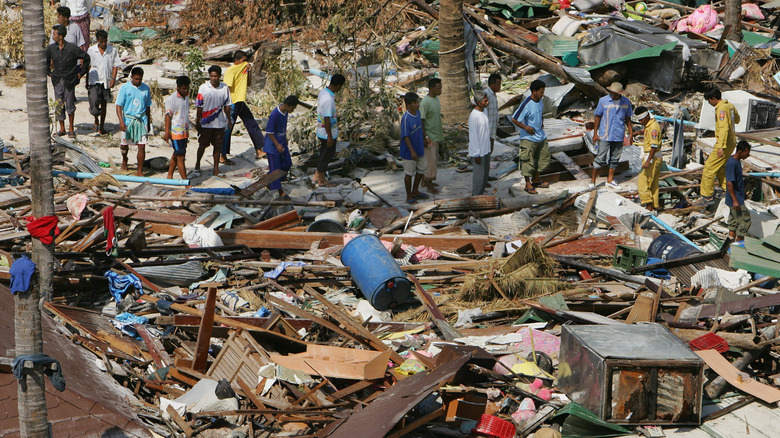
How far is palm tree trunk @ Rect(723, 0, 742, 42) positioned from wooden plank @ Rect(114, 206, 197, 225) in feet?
44.5

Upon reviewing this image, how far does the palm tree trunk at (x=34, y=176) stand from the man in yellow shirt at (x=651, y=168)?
811cm

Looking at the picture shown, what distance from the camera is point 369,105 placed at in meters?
14.0

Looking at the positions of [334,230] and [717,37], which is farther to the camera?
[717,37]

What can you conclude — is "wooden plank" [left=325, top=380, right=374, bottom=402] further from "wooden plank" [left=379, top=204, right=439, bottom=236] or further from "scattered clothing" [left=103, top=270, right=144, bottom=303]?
"wooden plank" [left=379, top=204, right=439, bottom=236]

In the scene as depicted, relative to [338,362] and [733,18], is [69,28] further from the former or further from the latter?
[733,18]

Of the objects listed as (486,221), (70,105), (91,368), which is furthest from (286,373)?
(70,105)

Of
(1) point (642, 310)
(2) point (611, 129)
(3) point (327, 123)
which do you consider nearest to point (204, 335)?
(1) point (642, 310)

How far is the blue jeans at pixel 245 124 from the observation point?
12.2m

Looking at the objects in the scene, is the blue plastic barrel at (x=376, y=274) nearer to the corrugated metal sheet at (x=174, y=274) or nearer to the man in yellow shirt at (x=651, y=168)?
the corrugated metal sheet at (x=174, y=274)

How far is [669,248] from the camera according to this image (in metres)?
9.31

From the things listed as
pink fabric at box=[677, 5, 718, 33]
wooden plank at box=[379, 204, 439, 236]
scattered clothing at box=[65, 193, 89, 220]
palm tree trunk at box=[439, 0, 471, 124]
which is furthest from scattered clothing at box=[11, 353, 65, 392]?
pink fabric at box=[677, 5, 718, 33]

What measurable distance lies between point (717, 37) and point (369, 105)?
9160 mm

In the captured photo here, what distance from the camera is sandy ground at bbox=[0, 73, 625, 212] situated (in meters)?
11.5

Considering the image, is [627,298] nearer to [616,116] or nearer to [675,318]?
[675,318]
